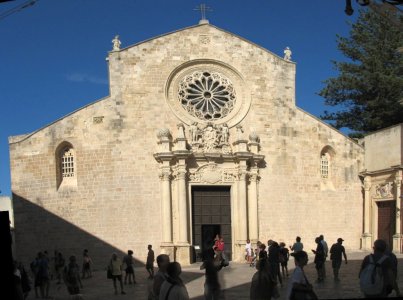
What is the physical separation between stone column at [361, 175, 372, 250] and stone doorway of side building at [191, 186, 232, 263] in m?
6.94

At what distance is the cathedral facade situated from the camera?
20453 millimetres

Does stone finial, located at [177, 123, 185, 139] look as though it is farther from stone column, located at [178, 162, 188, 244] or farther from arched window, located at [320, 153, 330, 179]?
arched window, located at [320, 153, 330, 179]

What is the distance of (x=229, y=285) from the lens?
14.6m

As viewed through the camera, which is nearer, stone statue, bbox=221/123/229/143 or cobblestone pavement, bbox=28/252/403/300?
cobblestone pavement, bbox=28/252/403/300

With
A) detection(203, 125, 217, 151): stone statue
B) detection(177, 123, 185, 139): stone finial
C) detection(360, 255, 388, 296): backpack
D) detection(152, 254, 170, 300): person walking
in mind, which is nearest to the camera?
detection(152, 254, 170, 300): person walking

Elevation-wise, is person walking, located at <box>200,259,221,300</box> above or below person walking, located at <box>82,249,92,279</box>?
above

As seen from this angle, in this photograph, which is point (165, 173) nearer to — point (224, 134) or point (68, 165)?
point (224, 134)

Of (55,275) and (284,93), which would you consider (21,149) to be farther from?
(284,93)

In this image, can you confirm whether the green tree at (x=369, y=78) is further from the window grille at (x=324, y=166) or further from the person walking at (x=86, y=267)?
the person walking at (x=86, y=267)

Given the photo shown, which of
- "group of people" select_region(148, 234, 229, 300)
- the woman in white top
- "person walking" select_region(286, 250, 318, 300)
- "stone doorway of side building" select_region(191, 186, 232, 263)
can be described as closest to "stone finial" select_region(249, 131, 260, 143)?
"stone doorway of side building" select_region(191, 186, 232, 263)

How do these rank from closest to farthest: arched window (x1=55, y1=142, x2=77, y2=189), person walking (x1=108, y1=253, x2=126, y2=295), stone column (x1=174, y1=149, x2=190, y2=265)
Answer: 1. person walking (x1=108, y1=253, x2=126, y2=295)
2. stone column (x1=174, y1=149, x2=190, y2=265)
3. arched window (x1=55, y1=142, x2=77, y2=189)

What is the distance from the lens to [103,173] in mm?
20812

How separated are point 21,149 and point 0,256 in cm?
1655

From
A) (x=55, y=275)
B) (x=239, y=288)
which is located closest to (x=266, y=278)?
(x=239, y=288)
